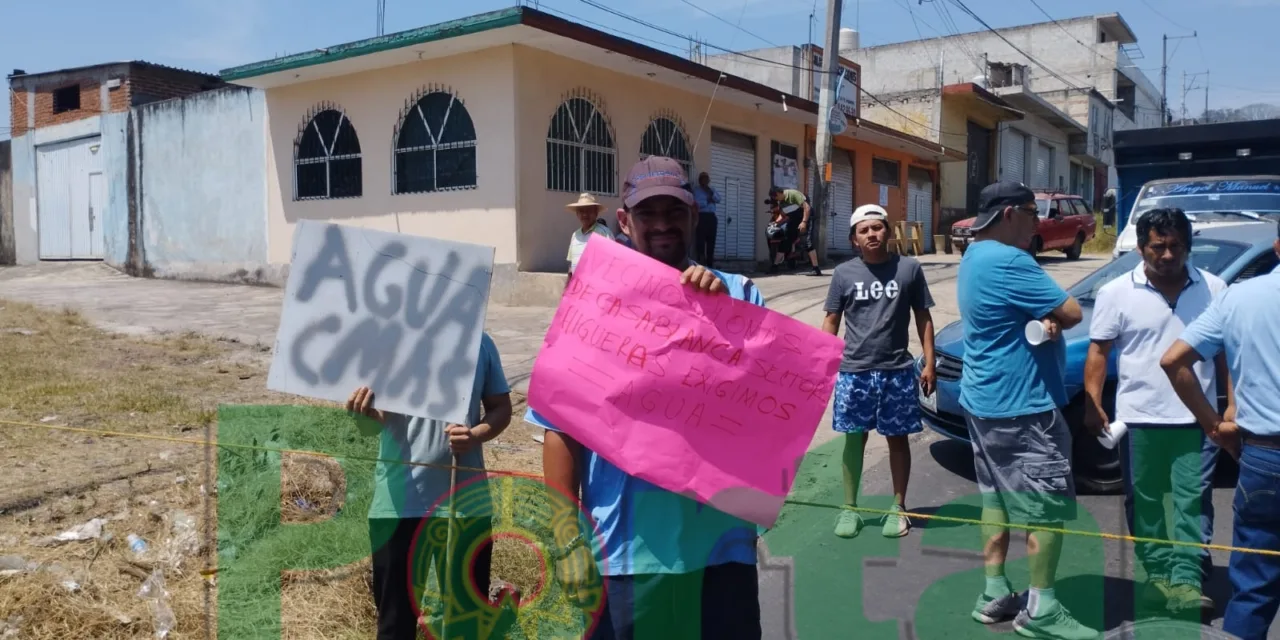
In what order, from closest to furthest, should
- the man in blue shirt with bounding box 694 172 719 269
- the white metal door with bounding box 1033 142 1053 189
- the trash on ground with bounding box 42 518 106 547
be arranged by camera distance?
the trash on ground with bounding box 42 518 106 547 < the man in blue shirt with bounding box 694 172 719 269 < the white metal door with bounding box 1033 142 1053 189

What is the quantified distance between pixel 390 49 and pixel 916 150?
52.8ft

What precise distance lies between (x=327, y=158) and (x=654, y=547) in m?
14.5

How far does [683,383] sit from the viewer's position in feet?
7.51

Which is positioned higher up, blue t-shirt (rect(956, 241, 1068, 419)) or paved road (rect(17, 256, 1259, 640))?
blue t-shirt (rect(956, 241, 1068, 419))

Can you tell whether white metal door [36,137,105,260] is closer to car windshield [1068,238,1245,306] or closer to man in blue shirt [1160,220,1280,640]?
car windshield [1068,238,1245,306]

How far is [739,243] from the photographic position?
1808 cm

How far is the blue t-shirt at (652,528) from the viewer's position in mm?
2312

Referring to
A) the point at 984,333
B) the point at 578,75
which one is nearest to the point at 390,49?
the point at 578,75

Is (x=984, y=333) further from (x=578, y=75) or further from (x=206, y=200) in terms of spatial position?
(x=206, y=200)

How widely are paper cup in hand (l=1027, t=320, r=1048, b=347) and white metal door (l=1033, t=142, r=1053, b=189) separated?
35.0 meters

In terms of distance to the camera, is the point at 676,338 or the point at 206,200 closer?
the point at 676,338

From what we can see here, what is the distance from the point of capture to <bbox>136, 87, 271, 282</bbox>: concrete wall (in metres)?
16.6

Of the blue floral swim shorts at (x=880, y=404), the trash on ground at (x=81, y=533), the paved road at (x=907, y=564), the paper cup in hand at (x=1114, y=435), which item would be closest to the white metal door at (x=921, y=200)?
the paved road at (x=907, y=564)

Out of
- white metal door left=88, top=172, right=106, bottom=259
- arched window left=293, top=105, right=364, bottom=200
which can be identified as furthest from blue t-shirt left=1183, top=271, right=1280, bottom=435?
white metal door left=88, top=172, right=106, bottom=259
